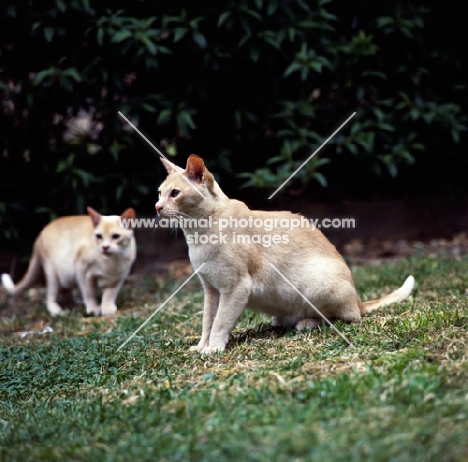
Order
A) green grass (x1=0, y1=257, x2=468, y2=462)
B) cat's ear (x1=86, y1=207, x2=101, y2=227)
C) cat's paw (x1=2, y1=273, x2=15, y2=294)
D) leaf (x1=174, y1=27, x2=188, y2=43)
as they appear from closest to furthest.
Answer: green grass (x1=0, y1=257, x2=468, y2=462) → cat's ear (x1=86, y1=207, x2=101, y2=227) → cat's paw (x1=2, y1=273, x2=15, y2=294) → leaf (x1=174, y1=27, x2=188, y2=43)

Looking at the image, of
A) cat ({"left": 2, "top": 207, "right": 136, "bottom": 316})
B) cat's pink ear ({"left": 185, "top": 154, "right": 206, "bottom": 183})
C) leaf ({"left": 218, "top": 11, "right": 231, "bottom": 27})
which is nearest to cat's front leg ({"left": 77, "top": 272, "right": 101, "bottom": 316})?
cat ({"left": 2, "top": 207, "right": 136, "bottom": 316})

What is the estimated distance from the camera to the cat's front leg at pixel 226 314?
174 inches

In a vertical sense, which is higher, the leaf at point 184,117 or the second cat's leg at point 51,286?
the leaf at point 184,117

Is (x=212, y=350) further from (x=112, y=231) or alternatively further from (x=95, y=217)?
(x=95, y=217)

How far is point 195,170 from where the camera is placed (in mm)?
4406

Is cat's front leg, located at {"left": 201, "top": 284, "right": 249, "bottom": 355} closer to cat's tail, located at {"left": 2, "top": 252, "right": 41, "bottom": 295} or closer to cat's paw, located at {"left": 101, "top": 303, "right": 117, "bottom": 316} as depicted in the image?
cat's paw, located at {"left": 101, "top": 303, "right": 117, "bottom": 316}

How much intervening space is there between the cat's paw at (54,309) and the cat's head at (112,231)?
656mm

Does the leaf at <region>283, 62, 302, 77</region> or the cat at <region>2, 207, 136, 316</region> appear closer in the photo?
the cat at <region>2, 207, 136, 316</region>

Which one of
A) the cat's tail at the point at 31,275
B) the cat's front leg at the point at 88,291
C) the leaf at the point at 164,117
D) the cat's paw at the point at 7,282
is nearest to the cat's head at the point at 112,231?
the cat's front leg at the point at 88,291

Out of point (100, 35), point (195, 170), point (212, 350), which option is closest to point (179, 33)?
point (100, 35)

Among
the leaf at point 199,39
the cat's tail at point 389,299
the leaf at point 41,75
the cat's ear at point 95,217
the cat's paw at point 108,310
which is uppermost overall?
the leaf at point 199,39

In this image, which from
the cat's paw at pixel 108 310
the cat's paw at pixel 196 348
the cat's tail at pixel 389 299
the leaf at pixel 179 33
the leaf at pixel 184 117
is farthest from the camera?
the leaf at pixel 184 117

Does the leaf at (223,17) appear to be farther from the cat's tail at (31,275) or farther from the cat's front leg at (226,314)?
the cat's front leg at (226,314)

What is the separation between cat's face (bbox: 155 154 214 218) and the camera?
14.4 feet
